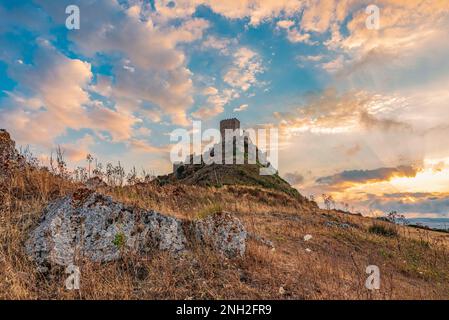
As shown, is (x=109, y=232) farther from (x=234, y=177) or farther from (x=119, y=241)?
(x=234, y=177)

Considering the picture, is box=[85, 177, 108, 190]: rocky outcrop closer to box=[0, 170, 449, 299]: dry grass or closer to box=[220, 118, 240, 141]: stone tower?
box=[0, 170, 449, 299]: dry grass

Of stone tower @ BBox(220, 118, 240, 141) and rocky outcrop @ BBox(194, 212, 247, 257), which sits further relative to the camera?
stone tower @ BBox(220, 118, 240, 141)

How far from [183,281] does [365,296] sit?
310 centimetres

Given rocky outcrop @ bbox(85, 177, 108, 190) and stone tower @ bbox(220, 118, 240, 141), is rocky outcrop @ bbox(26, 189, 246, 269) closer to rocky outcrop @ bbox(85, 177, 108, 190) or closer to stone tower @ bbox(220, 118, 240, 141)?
rocky outcrop @ bbox(85, 177, 108, 190)

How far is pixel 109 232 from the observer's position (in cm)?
675

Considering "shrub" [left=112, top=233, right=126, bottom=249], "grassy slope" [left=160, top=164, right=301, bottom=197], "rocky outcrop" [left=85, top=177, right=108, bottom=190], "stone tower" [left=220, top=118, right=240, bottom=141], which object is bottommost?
"shrub" [left=112, top=233, right=126, bottom=249]

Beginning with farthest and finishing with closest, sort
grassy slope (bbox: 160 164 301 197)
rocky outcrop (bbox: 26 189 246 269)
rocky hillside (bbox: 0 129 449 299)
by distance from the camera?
1. grassy slope (bbox: 160 164 301 197)
2. rocky outcrop (bbox: 26 189 246 269)
3. rocky hillside (bbox: 0 129 449 299)

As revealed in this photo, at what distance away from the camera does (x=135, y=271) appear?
606 cm

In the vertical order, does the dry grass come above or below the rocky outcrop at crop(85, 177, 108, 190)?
below

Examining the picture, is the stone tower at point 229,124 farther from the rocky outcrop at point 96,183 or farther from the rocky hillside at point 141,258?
the rocky hillside at point 141,258

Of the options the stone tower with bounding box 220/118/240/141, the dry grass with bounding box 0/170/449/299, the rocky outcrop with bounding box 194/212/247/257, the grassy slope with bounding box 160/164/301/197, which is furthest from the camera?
the stone tower with bounding box 220/118/240/141

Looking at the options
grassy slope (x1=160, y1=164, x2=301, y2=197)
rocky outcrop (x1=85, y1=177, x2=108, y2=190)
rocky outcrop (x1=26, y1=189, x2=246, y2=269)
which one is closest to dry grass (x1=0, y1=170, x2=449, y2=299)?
rocky outcrop (x1=26, y1=189, x2=246, y2=269)

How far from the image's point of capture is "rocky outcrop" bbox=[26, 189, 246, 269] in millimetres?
6395
